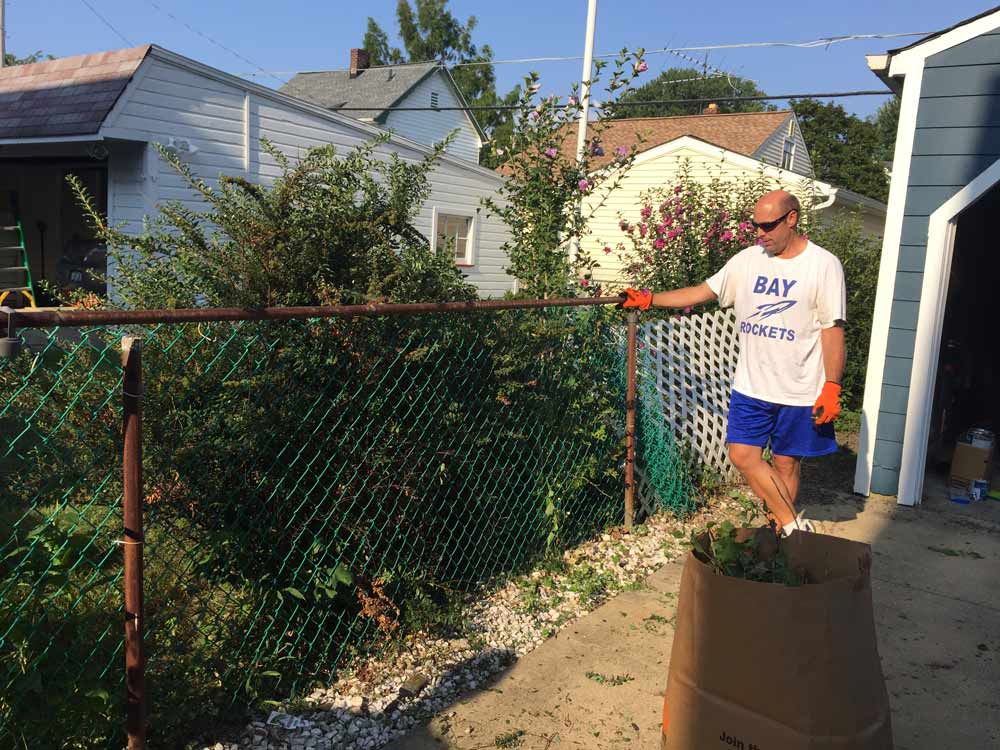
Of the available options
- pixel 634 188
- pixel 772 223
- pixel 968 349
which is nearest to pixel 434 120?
pixel 634 188

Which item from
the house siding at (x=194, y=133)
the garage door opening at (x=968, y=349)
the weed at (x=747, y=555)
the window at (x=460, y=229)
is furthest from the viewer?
the window at (x=460, y=229)

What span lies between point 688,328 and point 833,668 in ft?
12.2

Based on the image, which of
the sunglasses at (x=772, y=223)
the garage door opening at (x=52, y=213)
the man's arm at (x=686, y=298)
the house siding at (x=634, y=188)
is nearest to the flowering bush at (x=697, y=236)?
the man's arm at (x=686, y=298)

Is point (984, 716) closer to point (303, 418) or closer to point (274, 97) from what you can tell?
point (303, 418)

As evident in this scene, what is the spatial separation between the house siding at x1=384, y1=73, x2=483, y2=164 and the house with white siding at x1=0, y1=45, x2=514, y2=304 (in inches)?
468

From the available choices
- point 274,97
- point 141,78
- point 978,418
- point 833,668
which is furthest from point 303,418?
point 274,97

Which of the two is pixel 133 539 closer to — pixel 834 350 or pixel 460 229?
pixel 834 350

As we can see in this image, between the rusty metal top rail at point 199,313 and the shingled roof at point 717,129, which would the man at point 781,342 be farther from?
the shingled roof at point 717,129

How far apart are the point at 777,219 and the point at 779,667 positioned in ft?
8.09

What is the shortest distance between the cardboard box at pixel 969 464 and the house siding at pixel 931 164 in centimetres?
64

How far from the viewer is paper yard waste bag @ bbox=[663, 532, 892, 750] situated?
205 centimetres

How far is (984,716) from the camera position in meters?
3.04

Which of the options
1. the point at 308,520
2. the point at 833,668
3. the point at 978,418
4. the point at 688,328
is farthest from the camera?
the point at 978,418

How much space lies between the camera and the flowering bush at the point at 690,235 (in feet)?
24.7
